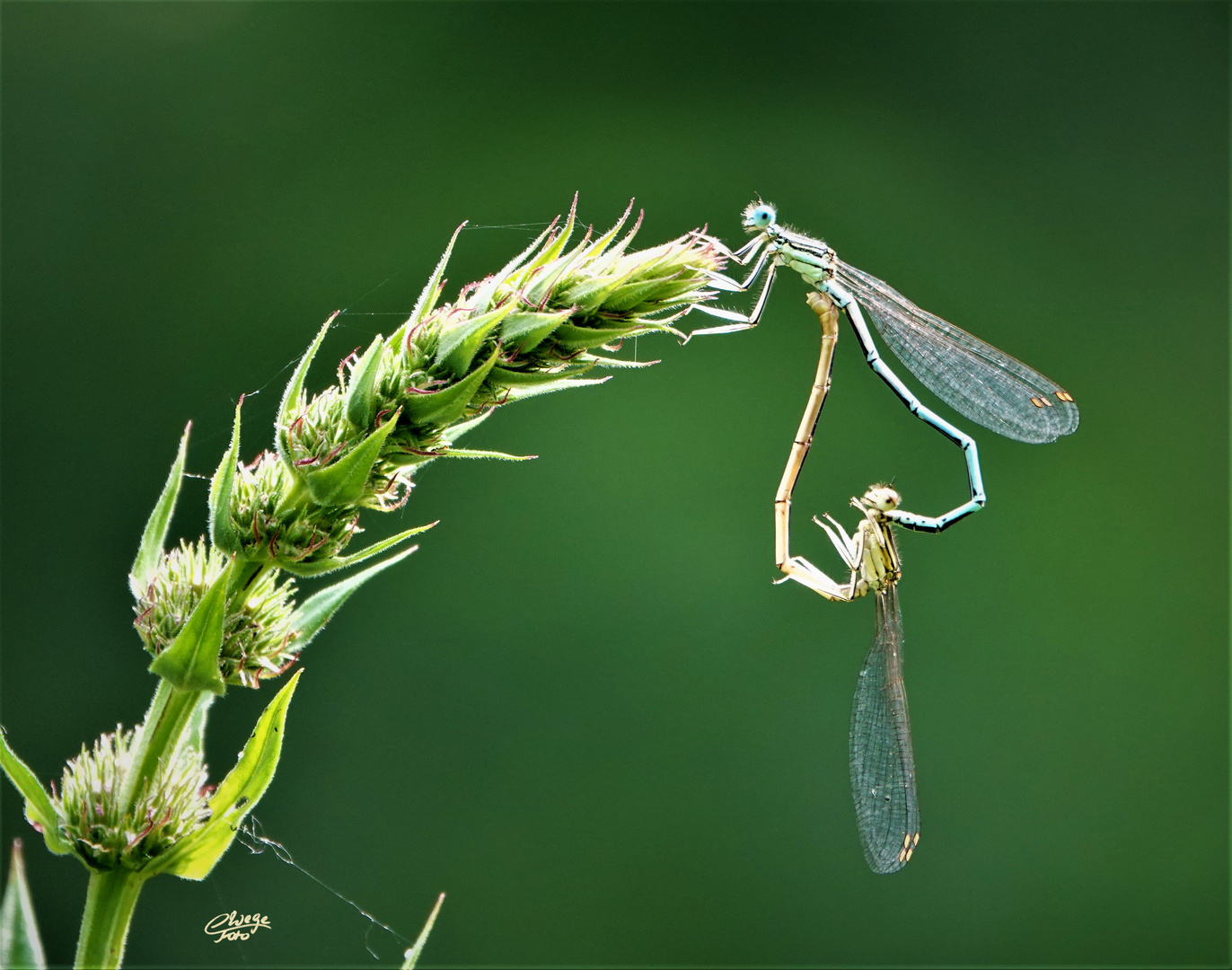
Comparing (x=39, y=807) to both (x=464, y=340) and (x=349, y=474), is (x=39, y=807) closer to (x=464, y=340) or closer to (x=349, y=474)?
(x=349, y=474)

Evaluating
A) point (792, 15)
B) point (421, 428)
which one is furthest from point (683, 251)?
point (792, 15)

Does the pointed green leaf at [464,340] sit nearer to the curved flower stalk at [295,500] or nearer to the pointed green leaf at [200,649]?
the curved flower stalk at [295,500]

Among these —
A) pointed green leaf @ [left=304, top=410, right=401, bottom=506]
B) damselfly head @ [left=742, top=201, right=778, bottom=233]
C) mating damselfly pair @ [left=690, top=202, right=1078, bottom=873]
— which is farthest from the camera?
mating damselfly pair @ [left=690, top=202, right=1078, bottom=873]

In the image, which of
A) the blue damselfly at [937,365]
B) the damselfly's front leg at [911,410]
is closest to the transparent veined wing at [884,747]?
the damselfly's front leg at [911,410]

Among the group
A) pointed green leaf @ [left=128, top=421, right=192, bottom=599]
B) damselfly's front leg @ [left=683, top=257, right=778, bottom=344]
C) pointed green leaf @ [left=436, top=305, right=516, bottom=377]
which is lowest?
pointed green leaf @ [left=128, top=421, right=192, bottom=599]

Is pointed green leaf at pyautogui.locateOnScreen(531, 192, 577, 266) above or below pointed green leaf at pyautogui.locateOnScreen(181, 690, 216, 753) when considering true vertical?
above

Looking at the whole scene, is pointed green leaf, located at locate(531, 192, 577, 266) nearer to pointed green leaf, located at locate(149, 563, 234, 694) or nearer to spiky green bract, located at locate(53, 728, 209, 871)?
pointed green leaf, located at locate(149, 563, 234, 694)

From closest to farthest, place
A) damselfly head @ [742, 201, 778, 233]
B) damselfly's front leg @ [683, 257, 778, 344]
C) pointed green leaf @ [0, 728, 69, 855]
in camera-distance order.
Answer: pointed green leaf @ [0, 728, 69, 855] → damselfly's front leg @ [683, 257, 778, 344] → damselfly head @ [742, 201, 778, 233]

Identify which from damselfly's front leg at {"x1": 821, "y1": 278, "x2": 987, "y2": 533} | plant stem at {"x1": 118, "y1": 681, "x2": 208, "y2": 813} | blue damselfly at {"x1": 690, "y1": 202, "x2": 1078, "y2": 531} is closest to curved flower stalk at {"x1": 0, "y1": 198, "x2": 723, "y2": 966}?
plant stem at {"x1": 118, "y1": 681, "x2": 208, "y2": 813}
